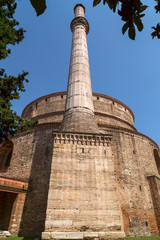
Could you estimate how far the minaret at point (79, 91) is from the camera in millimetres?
9016

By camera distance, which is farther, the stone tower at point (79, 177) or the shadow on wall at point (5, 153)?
the shadow on wall at point (5, 153)

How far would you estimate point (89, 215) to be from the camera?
249 inches

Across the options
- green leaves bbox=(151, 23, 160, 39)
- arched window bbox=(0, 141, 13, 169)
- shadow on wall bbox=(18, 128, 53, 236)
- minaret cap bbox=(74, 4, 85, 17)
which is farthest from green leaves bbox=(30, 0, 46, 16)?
minaret cap bbox=(74, 4, 85, 17)

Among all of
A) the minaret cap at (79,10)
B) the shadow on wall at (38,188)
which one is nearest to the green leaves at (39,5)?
the shadow on wall at (38,188)

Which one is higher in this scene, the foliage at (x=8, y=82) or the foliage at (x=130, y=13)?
the foliage at (x=8, y=82)

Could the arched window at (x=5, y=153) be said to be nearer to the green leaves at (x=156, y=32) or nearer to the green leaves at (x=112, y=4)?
the green leaves at (x=156, y=32)

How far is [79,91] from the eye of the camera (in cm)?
1073

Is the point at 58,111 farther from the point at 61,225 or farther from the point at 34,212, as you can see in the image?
the point at 61,225

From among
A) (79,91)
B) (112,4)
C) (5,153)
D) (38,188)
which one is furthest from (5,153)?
(112,4)

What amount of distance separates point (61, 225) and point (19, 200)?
502cm

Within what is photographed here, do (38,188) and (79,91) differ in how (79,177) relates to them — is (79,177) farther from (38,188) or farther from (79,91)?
(79,91)

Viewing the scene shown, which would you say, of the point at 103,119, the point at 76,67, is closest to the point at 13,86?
the point at 76,67

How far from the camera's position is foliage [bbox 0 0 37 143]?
7434 mm

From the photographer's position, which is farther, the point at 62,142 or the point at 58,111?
the point at 58,111
